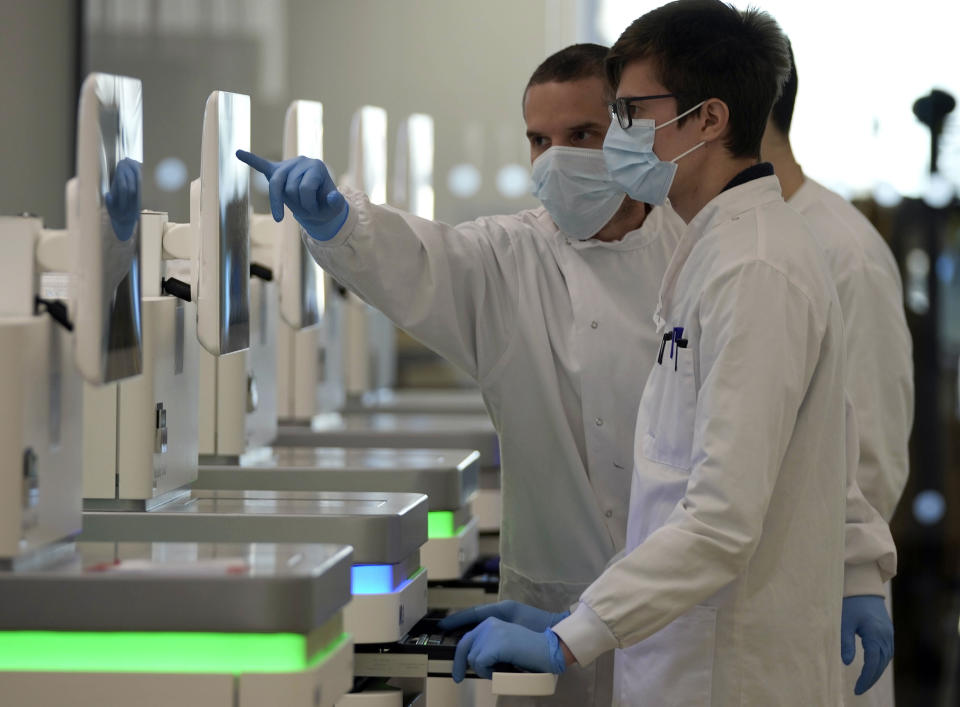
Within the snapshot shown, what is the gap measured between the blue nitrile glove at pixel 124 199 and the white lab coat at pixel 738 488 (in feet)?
2.31

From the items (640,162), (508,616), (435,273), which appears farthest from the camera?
(435,273)

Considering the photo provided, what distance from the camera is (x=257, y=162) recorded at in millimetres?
1951

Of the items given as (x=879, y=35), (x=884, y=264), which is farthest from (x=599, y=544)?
(x=879, y=35)

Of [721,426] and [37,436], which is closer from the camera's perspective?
[37,436]

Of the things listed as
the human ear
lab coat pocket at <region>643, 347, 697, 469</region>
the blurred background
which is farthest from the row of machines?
the blurred background

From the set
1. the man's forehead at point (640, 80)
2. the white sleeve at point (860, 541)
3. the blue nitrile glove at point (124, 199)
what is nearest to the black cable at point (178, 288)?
the blue nitrile glove at point (124, 199)

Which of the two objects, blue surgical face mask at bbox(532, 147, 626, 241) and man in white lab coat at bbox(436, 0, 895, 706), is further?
blue surgical face mask at bbox(532, 147, 626, 241)

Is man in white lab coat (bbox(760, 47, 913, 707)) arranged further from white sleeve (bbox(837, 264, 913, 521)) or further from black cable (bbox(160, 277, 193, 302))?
black cable (bbox(160, 277, 193, 302))

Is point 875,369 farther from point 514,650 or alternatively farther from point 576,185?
point 514,650

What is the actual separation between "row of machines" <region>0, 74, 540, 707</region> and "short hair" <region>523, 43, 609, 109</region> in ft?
1.42

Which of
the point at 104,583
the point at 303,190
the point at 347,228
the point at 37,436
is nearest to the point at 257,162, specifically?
the point at 303,190

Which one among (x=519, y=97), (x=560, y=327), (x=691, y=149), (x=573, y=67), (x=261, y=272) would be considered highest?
(x=519, y=97)

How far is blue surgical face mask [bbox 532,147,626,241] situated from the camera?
224cm

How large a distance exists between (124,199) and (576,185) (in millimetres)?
896
